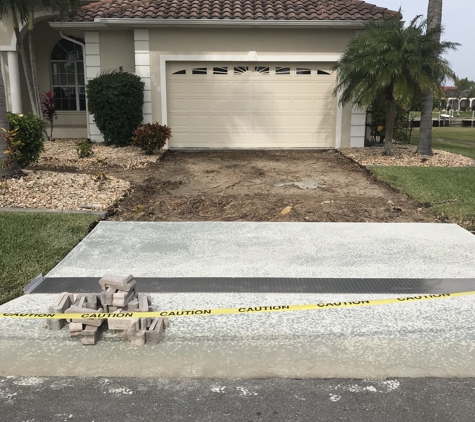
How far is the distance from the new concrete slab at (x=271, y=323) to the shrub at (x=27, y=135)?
12.8ft

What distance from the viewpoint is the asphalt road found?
9.86ft

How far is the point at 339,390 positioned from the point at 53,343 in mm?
2121

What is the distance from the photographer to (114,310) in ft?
13.6

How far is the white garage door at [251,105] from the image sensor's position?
15.6 m

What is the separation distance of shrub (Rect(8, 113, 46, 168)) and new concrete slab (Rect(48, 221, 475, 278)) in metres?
3.30

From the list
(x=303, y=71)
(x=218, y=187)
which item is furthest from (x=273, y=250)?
(x=303, y=71)

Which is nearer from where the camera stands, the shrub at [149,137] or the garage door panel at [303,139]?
the shrub at [149,137]

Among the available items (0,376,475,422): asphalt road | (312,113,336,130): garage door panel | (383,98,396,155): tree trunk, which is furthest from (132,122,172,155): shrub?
(0,376,475,422): asphalt road

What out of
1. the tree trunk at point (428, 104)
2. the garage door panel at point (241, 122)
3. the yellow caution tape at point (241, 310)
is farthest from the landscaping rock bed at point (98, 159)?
the yellow caution tape at point (241, 310)

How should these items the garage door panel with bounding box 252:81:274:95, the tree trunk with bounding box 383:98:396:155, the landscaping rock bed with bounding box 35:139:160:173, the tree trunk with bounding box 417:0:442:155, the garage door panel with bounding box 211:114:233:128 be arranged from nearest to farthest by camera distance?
the landscaping rock bed with bounding box 35:139:160:173 → the tree trunk with bounding box 383:98:396:155 → the tree trunk with bounding box 417:0:442:155 → the garage door panel with bounding box 252:81:274:95 → the garage door panel with bounding box 211:114:233:128

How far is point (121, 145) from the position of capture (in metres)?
15.1

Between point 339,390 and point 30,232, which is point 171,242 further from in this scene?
point 339,390

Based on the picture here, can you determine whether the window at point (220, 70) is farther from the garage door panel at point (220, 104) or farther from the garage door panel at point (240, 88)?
the garage door panel at point (220, 104)

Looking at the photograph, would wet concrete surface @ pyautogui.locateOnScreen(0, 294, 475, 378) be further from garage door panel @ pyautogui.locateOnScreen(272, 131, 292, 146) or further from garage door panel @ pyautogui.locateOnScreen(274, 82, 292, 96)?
garage door panel @ pyautogui.locateOnScreen(274, 82, 292, 96)
